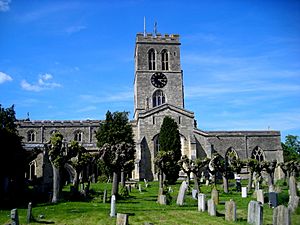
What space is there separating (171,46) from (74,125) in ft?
68.1

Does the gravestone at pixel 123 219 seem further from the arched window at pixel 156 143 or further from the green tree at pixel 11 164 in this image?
the arched window at pixel 156 143

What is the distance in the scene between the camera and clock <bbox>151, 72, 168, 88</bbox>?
5647 cm

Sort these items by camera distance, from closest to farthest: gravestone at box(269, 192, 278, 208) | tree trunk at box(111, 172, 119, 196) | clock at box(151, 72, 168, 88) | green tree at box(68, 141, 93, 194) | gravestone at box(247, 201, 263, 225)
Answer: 1. gravestone at box(247, 201, 263, 225)
2. gravestone at box(269, 192, 278, 208)
3. tree trunk at box(111, 172, 119, 196)
4. green tree at box(68, 141, 93, 194)
5. clock at box(151, 72, 168, 88)

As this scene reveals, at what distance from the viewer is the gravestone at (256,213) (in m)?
11.7

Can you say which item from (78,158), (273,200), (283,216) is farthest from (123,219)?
(78,158)

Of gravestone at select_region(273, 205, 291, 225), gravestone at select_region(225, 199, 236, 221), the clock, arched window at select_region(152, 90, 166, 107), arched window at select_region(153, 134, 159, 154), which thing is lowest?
gravestone at select_region(225, 199, 236, 221)

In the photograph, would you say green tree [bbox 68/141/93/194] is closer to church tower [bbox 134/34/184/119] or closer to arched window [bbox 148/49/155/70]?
church tower [bbox 134/34/184/119]

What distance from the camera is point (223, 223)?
502 inches

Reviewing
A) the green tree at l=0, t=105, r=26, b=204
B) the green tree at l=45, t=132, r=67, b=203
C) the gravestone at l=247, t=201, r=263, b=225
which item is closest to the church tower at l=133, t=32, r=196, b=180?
the green tree at l=0, t=105, r=26, b=204

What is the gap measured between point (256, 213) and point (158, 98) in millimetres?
44534

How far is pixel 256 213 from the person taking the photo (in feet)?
39.0

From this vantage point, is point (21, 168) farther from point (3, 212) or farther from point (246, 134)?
point (246, 134)

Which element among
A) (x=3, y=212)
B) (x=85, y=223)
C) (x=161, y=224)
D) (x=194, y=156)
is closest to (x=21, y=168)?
(x=3, y=212)

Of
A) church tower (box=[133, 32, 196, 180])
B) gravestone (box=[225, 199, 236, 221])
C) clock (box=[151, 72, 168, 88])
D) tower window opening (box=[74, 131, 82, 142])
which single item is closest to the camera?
gravestone (box=[225, 199, 236, 221])
